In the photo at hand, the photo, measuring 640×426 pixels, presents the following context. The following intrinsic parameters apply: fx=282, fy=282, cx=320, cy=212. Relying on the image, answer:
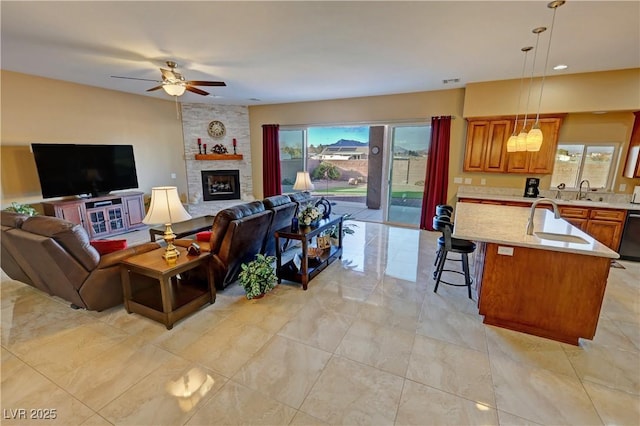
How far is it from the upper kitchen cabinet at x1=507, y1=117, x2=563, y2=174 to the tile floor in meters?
2.45

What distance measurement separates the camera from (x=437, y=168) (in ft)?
19.0

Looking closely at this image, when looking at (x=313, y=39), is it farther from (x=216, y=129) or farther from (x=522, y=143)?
(x=216, y=129)

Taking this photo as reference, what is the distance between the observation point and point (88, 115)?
215 inches

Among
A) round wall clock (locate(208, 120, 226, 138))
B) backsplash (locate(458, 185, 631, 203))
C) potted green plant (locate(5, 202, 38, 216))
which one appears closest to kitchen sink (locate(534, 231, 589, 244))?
backsplash (locate(458, 185, 631, 203))

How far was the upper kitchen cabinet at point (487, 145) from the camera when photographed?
5.06 m

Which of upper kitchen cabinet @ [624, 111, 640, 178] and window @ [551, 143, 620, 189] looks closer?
upper kitchen cabinet @ [624, 111, 640, 178]

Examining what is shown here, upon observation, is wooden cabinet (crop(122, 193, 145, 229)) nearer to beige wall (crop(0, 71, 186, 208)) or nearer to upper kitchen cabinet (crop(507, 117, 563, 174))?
beige wall (crop(0, 71, 186, 208))

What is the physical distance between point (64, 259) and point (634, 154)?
7581mm

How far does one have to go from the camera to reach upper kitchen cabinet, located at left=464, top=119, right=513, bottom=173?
506 centimetres

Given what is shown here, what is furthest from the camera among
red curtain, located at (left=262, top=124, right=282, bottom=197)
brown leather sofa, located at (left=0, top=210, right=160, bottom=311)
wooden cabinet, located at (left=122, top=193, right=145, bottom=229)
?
red curtain, located at (left=262, top=124, right=282, bottom=197)

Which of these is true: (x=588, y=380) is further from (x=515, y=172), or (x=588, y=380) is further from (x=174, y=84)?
(x=174, y=84)

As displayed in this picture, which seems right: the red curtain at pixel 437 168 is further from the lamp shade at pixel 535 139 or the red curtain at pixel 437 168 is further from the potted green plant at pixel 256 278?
the potted green plant at pixel 256 278

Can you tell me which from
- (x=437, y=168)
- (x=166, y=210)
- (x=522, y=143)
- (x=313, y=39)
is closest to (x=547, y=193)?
(x=437, y=168)

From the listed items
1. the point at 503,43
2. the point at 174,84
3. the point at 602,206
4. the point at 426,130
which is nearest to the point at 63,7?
the point at 174,84
